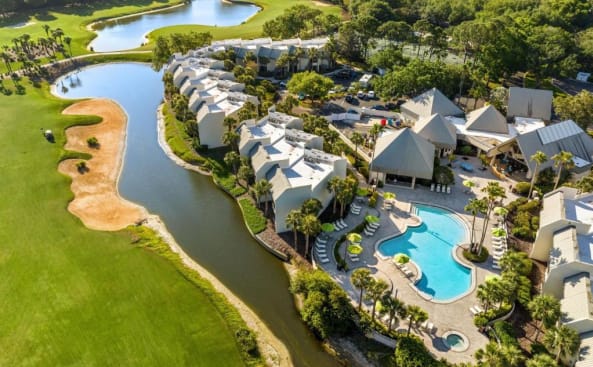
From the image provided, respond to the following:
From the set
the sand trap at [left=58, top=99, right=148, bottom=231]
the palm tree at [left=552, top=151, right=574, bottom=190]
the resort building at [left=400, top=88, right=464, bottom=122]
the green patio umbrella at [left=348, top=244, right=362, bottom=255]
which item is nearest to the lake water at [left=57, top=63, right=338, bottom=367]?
the sand trap at [left=58, top=99, right=148, bottom=231]

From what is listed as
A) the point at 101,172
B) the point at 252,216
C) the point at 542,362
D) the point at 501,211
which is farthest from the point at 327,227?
the point at 101,172

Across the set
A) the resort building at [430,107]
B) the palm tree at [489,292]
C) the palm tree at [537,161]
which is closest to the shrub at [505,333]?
the palm tree at [489,292]

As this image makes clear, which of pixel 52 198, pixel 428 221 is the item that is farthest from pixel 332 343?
pixel 52 198

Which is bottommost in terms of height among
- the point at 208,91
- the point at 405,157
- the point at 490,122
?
the point at 405,157

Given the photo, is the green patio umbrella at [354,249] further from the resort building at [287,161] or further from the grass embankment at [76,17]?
the grass embankment at [76,17]

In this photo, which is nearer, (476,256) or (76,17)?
(476,256)

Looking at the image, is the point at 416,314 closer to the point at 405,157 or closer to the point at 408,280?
the point at 408,280

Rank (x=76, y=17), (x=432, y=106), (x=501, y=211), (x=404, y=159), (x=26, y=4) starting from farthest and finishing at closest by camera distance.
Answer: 1. (x=26, y=4)
2. (x=76, y=17)
3. (x=432, y=106)
4. (x=404, y=159)
5. (x=501, y=211)
